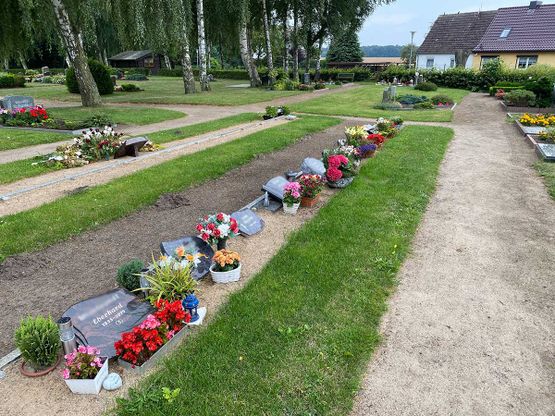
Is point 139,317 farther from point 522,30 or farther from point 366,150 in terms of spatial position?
point 522,30

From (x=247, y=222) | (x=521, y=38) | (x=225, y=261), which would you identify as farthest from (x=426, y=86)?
(x=225, y=261)

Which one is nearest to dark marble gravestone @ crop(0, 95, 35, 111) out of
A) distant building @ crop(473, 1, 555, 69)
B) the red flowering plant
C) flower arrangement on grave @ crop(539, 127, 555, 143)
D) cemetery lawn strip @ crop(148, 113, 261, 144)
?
cemetery lawn strip @ crop(148, 113, 261, 144)

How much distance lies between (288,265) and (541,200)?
601cm

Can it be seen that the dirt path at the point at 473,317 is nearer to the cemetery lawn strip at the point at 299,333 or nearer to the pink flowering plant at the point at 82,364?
the cemetery lawn strip at the point at 299,333

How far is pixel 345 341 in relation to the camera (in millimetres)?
3965

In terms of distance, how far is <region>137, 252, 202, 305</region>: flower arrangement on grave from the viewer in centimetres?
430

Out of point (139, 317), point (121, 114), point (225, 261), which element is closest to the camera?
point (139, 317)

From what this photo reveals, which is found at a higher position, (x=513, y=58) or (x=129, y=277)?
(x=513, y=58)

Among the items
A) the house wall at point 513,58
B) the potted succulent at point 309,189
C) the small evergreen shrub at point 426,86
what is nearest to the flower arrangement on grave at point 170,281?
the potted succulent at point 309,189

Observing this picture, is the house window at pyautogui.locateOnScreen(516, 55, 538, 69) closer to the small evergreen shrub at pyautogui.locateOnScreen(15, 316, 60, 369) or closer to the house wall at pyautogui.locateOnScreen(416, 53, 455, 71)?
the house wall at pyautogui.locateOnScreen(416, 53, 455, 71)

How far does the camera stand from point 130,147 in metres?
10.9

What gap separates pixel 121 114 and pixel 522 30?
40856mm

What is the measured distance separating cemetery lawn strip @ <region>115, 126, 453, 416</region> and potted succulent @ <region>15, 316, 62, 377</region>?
0.89 meters

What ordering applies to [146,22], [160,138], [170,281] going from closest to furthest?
1. [170,281]
2. [160,138]
3. [146,22]
